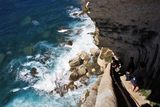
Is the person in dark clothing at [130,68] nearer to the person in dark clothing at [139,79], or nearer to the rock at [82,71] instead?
the person in dark clothing at [139,79]

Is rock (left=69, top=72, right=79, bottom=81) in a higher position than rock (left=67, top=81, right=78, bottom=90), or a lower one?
higher

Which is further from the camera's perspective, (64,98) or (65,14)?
(65,14)

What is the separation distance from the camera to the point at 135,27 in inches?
829

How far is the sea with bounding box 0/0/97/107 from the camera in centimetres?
3606

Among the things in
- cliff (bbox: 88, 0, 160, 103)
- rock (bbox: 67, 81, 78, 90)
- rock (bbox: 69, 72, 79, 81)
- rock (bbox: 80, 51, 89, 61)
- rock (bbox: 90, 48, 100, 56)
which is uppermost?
cliff (bbox: 88, 0, 160, 103)

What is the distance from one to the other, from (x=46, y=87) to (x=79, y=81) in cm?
416

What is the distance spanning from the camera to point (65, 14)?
5278 cm

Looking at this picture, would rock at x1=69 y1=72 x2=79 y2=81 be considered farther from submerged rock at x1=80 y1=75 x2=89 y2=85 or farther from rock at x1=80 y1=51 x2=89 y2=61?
rock at x1=80 y1=51 x2=89 y2=61

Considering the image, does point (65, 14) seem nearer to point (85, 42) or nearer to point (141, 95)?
point (85, 42)

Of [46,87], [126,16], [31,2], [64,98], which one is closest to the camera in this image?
[126,16]

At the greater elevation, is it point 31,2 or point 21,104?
point 31,2

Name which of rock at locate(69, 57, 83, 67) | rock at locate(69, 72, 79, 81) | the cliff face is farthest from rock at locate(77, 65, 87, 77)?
the cliff face

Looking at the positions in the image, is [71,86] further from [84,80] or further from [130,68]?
[130,68]

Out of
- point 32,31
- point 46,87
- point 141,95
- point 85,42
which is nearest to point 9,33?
point 32,31
